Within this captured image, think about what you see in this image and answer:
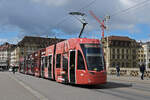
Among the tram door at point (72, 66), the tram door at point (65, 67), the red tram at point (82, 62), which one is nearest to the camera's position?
the red tram at point (82, 62)

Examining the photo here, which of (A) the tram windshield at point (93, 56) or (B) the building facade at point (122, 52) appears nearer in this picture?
(A) the tram windshield at point (93, 56)

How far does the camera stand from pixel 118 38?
113 metres

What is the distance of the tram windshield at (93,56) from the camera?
1510cm

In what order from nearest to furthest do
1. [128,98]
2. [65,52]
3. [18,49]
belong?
1. [128,98]
2. [65,52]
3. [18,49]

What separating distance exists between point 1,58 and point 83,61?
14977 cm

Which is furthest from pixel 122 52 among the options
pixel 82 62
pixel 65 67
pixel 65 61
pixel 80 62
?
pixel 82 62

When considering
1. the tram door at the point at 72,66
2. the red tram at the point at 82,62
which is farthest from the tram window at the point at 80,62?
the tram door at the point at 72,66

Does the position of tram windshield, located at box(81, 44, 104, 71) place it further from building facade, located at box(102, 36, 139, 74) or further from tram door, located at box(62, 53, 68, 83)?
building facade, located at box(102, 36, 139, 74)

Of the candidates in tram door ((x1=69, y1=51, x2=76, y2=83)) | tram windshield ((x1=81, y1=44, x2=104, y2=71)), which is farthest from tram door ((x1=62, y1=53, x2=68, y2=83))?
tram windshield ((x1=81, y1=44, x2=104, y2=71))

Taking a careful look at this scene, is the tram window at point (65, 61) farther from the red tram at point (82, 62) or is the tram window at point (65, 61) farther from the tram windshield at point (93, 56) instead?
the tram windshield at point (93, 56)

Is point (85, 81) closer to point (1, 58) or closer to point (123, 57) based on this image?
point (123, 57)

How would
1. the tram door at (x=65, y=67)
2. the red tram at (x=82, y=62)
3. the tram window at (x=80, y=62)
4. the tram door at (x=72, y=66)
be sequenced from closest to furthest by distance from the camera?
1. the red tram at (x=82, y=62)
2. the tram window at (x=80, y=62)
3. the tram door at (x=72, y=66)
4. the tram door at (x=65, y=67)

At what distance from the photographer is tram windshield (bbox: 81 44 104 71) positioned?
595 inches

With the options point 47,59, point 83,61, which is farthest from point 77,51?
point 47,59
